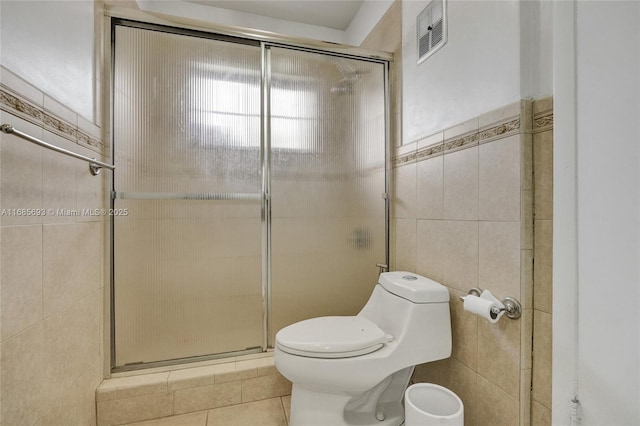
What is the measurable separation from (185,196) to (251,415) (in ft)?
3.71

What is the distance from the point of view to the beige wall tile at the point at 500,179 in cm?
104

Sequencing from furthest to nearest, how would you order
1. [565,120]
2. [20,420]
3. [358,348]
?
1. [358,348]
2. [20,420]
3. [565,120]

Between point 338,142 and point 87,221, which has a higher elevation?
point 338,142

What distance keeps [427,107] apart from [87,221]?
167 cm

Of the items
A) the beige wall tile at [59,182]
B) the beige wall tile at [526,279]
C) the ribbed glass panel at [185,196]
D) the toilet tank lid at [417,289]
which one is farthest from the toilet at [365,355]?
the beige wall tile at [59,182]

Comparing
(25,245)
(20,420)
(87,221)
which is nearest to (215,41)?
(87,221)

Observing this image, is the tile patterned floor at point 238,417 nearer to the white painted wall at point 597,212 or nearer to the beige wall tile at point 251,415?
the beige wall tile at point 251,415

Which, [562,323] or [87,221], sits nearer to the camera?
[562,323]

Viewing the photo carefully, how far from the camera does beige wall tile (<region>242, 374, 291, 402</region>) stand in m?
1.53

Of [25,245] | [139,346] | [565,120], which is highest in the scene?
[565,120]

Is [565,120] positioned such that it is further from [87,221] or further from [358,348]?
[87,221]

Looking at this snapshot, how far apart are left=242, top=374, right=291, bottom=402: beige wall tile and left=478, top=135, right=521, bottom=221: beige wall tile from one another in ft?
→ 4.23

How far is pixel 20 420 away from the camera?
2.89 ft

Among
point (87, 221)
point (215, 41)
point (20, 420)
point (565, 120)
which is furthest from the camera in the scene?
point (215, 41)
